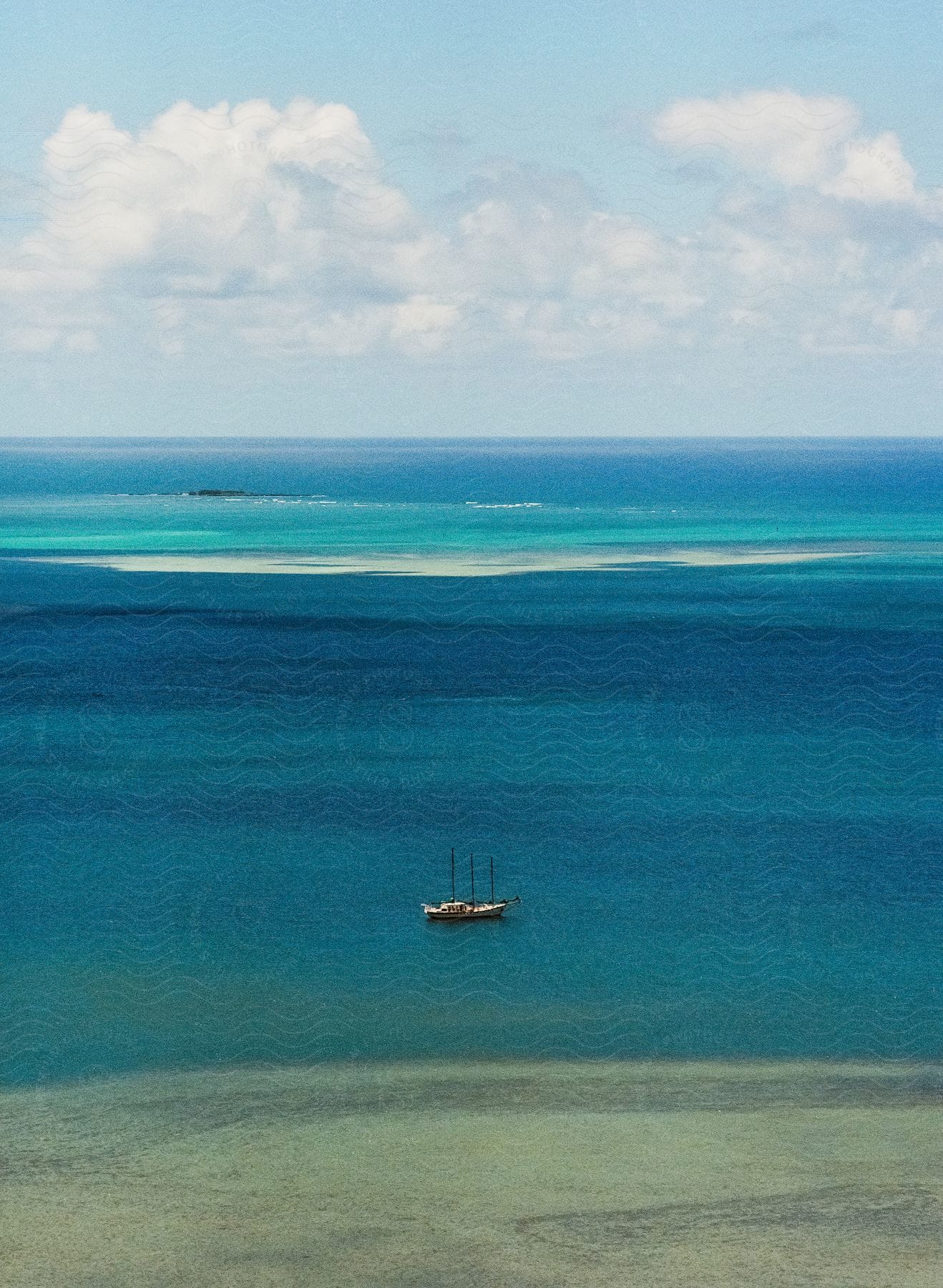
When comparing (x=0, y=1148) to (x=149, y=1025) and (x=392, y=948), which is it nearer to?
(x=149, y=1025)

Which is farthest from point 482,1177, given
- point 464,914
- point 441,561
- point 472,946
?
point 441,561

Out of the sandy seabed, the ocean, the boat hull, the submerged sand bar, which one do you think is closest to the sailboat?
the boat hull

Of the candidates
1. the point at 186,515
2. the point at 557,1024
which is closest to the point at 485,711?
the point at 557,1024

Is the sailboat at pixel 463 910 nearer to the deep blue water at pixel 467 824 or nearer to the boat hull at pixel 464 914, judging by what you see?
the boat hull at pixel 464 914

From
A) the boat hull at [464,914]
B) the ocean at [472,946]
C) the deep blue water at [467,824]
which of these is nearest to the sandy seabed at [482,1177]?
the ocean at [472,946]

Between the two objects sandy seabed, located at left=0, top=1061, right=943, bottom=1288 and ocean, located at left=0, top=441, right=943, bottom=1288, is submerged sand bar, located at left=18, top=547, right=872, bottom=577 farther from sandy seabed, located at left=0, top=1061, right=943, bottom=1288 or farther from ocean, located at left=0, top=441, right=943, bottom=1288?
sandy seabed, located at left=0, top=1061, right=943, bottom=1288
